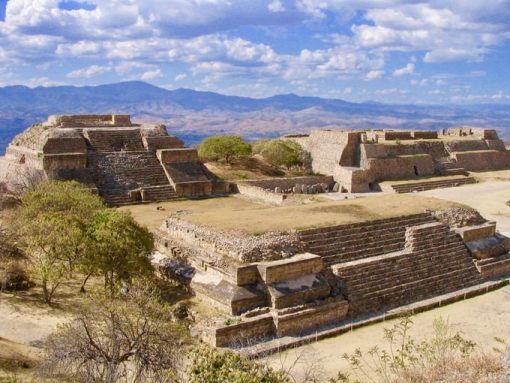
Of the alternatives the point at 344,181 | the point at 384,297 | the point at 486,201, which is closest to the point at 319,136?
the point at 344,181

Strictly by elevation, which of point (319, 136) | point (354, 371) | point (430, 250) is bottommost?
point (354, 371)

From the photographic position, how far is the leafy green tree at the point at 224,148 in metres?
30.1

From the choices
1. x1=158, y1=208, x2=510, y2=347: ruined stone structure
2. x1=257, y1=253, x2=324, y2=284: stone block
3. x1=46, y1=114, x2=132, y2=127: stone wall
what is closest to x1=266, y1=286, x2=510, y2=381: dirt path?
x1=158, y1=208, x2=510, y2=347: ruined stone structure

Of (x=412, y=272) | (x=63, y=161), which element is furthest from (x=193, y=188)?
(x=412, y=272)

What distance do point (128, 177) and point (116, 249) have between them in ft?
40.8

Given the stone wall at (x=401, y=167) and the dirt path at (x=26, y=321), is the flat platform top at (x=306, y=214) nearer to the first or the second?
the dirt path at (x=26, y=321)

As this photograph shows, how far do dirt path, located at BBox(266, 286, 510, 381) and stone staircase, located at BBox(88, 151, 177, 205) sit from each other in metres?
13.6

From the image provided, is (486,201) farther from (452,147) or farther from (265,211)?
(265,211)

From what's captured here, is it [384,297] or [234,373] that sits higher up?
[234,373]

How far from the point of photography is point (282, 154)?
31.2 meters

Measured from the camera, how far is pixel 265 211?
15945 mm

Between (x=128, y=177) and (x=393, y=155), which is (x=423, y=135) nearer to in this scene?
(x=393, y=155)

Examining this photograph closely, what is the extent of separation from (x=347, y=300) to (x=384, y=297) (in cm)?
105

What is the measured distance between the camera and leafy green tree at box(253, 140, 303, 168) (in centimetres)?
3117
